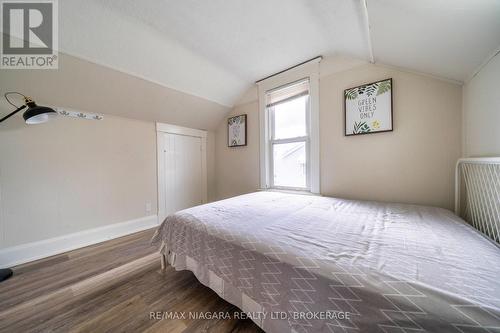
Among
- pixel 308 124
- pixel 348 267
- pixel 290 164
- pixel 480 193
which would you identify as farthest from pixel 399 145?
pixel 348 267

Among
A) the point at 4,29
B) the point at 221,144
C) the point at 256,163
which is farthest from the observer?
the point at 221,144

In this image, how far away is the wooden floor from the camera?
1096mm

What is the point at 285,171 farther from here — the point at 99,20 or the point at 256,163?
the point at 99,20

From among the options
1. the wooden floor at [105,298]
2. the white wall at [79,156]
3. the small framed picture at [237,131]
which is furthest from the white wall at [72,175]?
the small framed picture at [237,131]

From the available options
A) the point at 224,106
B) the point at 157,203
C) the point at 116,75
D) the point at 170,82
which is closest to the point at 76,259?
the point at 157,203

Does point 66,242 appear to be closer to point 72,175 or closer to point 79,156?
point 72,175

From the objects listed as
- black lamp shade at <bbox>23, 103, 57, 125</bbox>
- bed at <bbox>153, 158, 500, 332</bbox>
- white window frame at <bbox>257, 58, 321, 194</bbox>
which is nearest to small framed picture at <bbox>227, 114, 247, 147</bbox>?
white window frame at <bbox>257, 58, 321, 194</bbox>

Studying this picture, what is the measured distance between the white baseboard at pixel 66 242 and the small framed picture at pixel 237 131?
78.1 inches

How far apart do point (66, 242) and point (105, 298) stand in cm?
135

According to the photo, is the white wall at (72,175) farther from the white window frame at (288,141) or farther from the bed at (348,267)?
the white window frame at (288,141)

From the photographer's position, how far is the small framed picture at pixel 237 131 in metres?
3.10

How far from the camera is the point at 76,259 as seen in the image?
1.86 m

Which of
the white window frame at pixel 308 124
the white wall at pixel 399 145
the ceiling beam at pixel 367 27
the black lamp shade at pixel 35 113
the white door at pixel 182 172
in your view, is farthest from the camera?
the white door at pixel 182 172

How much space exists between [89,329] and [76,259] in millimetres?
1199
